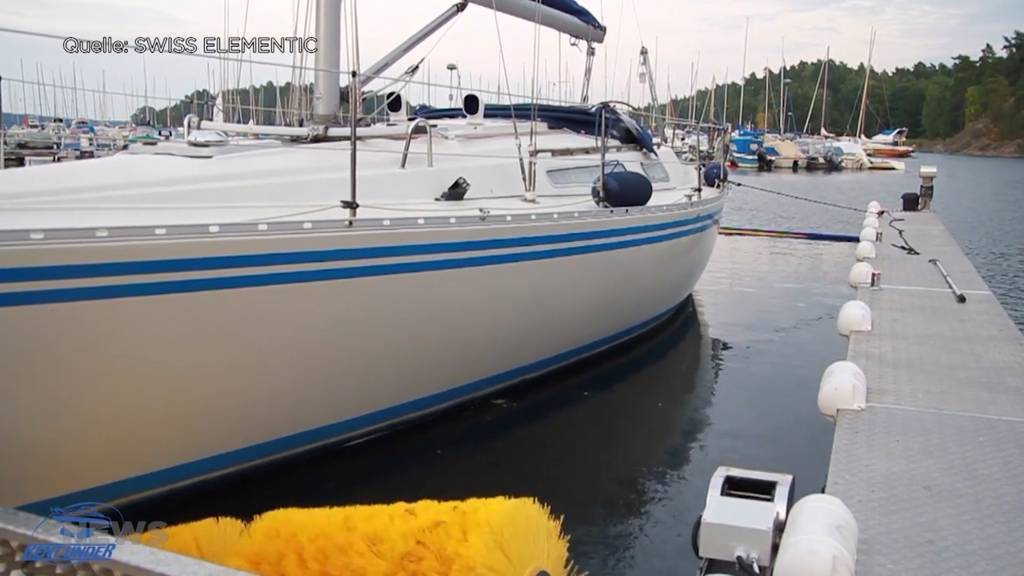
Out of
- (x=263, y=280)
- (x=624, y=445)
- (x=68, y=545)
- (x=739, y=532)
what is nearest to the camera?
(x=68, y=545)

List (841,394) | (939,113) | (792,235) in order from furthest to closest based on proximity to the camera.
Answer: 1. (939,113)
2. (792,235)
3. (841,394)

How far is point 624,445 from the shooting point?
5363mm

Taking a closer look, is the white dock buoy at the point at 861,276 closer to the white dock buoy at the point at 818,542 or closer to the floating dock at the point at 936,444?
the floating dock at the point at 936,444

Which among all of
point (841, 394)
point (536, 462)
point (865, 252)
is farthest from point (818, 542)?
point (865, 252)

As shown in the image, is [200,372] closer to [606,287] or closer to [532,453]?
[532,453]

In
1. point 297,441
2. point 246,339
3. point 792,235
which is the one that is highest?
point 246,339

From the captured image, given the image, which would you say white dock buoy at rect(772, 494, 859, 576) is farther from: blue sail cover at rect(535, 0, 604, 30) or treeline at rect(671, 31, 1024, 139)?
treeline at rect(671, 31, 1024, 139)

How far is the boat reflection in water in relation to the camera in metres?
4.31

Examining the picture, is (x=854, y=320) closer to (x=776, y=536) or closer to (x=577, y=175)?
(x=577, y=175)

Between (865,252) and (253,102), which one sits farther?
(865,252)

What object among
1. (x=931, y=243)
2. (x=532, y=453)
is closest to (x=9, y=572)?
(x=532, y=453)

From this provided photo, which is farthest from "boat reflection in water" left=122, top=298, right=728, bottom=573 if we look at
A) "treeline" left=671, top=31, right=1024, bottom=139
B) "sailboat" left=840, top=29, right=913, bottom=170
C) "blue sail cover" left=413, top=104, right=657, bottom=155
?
"treeline" left=671, top=31, right=1024, bottom=139

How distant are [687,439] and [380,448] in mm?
2003

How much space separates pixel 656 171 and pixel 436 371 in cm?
431
